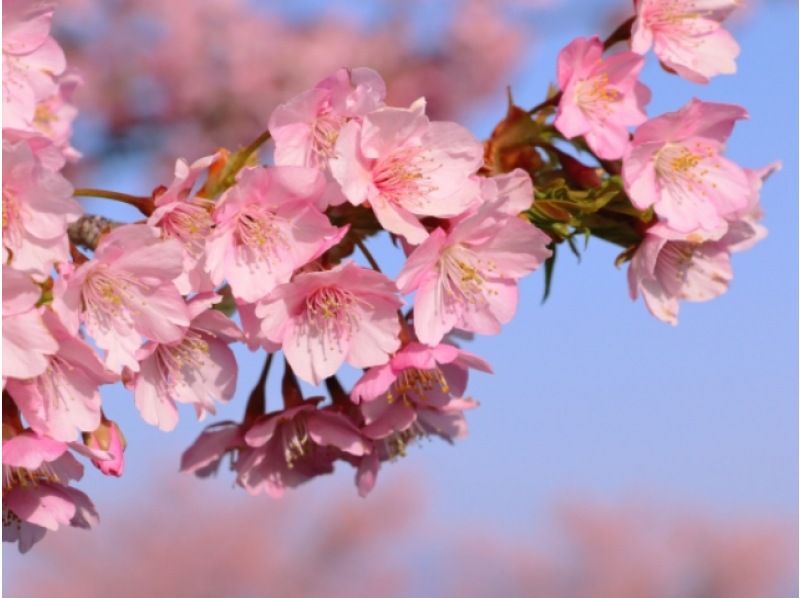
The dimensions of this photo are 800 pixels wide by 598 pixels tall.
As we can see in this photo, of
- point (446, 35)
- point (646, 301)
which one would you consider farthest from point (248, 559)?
point (646, 301)

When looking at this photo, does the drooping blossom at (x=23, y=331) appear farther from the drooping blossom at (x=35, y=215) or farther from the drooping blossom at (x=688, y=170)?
the drooping blossom at (x=688, y=170)

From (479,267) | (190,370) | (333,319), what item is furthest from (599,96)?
(190,370)

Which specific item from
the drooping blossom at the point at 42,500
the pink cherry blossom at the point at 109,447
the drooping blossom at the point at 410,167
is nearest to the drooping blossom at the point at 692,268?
the drooping blossom at the point at 410,167

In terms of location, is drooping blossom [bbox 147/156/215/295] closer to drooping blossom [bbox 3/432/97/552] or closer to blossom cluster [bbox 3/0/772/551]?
blossom cluster [bbox 3/0/772/551]

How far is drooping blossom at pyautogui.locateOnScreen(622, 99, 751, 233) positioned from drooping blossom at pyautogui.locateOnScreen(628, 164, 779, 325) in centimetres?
8

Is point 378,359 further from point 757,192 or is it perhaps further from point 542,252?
point 757,192

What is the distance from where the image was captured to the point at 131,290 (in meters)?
2.13

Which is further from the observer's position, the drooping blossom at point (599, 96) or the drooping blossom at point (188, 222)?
the drooping blossom at point (599, 96)

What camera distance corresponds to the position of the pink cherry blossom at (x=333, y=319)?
220 cm

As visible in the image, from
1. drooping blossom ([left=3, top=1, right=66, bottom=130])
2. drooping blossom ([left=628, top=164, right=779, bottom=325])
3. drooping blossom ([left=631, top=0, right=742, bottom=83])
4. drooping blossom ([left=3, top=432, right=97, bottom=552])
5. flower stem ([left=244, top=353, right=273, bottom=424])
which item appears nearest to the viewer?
drooping blossom ([left=3, top=1, right=66, bottom=130])

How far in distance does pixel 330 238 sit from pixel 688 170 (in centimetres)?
79

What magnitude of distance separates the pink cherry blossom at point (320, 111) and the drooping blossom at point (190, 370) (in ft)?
0.99

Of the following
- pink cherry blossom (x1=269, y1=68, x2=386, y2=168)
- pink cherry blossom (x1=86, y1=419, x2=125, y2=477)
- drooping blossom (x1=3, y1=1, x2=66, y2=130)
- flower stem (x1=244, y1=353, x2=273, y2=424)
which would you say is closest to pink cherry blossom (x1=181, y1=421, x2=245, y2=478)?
flower stem (x1=244, y1=353, x2=273, y2=424)

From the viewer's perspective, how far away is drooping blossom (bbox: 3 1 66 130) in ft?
6.74
